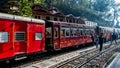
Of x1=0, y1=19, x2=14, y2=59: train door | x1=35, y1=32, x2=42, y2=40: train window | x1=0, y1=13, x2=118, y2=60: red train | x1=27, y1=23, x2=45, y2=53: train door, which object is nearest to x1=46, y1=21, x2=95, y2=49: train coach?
x1=0, y1=13, x2=118, y2=60: red train

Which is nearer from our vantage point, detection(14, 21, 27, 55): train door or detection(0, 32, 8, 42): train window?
detection(0, 32, 8, 42): train window

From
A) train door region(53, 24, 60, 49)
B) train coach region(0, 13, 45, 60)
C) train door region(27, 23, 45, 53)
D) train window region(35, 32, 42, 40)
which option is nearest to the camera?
train coach region(0, 13, 45, 60)

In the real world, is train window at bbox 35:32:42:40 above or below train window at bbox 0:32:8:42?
below

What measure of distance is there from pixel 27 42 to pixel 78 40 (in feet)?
38.2

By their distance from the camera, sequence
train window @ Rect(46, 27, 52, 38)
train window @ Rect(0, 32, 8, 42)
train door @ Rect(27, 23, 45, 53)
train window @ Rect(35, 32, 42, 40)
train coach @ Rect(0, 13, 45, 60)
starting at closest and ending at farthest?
train window @ Rect(0, 32, 8, 42) < train coach @ Rect(0, 13, 45, 60) < train door @ Rect(27, 23, 45, 53) < train window @ Rect(35, 32, 42, 40) < train window @ Rect(46, 27, 52, 38)

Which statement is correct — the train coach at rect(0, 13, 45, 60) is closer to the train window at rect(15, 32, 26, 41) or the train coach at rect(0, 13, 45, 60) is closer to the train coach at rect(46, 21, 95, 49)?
the train window at rect(15, 32, 26, 41)

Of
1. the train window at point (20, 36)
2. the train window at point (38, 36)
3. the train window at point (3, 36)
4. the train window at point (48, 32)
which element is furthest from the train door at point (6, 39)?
the train window at point (48, 32)

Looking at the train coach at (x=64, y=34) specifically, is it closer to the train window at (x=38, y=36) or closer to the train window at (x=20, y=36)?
the train window at (x=38, y=36)

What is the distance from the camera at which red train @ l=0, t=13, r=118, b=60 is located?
13250mm

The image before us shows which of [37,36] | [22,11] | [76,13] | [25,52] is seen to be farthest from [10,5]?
[76,13]

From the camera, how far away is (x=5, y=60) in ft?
43.9

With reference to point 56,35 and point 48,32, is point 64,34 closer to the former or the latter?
point 56,35

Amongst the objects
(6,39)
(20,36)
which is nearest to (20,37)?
(20,36)

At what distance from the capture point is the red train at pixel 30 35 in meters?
13.2
